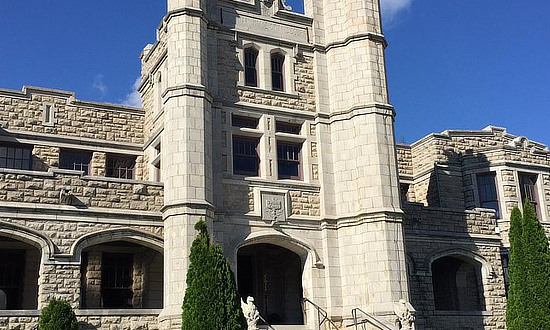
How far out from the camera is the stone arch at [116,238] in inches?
741

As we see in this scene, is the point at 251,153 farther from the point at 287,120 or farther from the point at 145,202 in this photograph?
the point at 145,202

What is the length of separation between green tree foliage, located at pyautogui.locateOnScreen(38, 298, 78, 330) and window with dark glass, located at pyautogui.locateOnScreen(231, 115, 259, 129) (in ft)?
24.8

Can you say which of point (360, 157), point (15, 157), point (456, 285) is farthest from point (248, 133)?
point (456, 285)

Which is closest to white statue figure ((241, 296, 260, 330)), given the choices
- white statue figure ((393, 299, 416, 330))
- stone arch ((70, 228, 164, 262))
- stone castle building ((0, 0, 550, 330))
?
stone castle building ((0, 0, 550, 330))

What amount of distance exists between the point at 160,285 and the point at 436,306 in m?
10.3

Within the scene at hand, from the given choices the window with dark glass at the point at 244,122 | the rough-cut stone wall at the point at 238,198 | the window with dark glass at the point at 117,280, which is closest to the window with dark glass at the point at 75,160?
the window with dark glass at the point at 117,280

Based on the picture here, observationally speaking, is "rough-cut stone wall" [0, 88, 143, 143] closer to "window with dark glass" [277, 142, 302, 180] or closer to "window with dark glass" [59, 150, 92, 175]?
"window with dark glass" [59, 150, 92, 175]

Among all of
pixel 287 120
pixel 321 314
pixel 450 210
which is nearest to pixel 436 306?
pixel 450 210

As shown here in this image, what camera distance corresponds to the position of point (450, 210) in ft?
83.2

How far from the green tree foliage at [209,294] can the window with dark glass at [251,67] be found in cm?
727

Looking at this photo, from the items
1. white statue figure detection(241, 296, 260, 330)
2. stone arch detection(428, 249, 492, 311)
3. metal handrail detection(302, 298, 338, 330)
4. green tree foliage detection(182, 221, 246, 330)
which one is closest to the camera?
green tree foliage detection(182, 221, 246, 330)

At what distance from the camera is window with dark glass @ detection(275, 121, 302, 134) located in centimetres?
2281

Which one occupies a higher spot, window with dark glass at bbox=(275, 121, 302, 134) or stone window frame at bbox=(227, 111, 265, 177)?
window with dark glass at bbox=(275, 121, 302, 134)

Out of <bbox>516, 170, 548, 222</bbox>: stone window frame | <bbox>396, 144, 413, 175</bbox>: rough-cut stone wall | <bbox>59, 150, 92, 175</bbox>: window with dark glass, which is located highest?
<bbox>396, 144, 413, 175</bbox>: rough-cut stone wall
